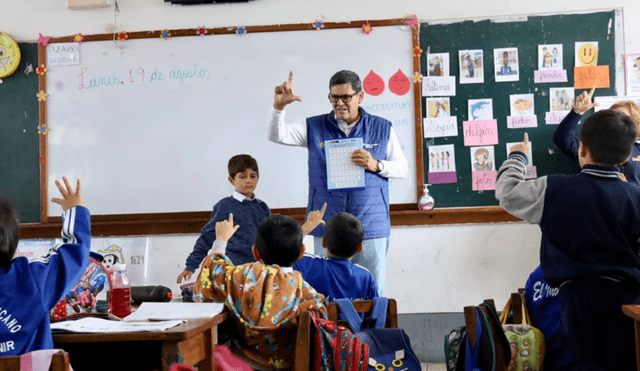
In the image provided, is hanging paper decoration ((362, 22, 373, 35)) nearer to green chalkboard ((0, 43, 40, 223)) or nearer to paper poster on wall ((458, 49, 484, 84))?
paper poster on wall ((458, 49, 484, 84))

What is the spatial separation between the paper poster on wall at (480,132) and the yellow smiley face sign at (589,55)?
1.95ft

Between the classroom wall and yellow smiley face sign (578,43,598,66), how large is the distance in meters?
0.18

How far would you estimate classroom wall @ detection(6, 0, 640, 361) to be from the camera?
3904 mm

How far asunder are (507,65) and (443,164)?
0.68m

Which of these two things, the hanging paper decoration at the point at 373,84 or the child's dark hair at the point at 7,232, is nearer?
the child's dark hair at the point at 7,232

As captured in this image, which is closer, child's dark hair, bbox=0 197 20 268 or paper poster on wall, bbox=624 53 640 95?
child's dark hair, bbox=0 197 20 268

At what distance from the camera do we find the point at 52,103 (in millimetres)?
4195

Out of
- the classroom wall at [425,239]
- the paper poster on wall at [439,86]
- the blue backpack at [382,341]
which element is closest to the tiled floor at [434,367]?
the classroom wall at [425,239]

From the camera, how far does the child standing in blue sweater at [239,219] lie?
10.5ft

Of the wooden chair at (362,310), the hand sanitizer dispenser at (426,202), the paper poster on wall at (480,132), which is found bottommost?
the wooden chair at (362,310)

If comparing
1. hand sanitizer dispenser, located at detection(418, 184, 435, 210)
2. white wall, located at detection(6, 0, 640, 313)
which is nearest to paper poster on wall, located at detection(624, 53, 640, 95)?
white wall, located at detection(6, 0, 640, 313)

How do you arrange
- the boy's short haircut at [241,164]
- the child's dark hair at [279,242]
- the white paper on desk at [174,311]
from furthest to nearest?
the boy's short haircut at [241,164] → the child's dark hair at [279,242] → the white paper on desk at [174,311]

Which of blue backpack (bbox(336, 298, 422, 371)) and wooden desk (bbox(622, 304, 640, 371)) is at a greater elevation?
wooden desk (bbox(622, 304, 640, 371))

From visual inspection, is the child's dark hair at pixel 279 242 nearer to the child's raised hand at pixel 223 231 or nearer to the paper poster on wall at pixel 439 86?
the child's raised hand at pixel 223 231
